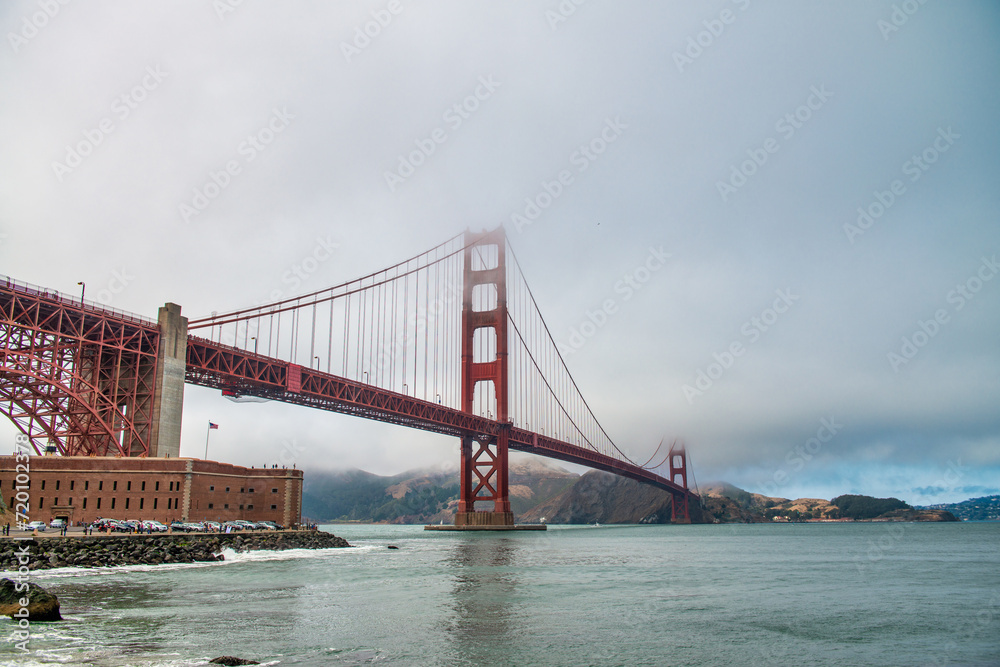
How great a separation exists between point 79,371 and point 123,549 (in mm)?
16588

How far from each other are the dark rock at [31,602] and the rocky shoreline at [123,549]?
1037cm

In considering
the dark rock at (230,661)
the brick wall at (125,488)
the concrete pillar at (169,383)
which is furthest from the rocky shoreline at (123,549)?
the dark rock at (230,661)

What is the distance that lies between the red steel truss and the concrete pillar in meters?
0.55

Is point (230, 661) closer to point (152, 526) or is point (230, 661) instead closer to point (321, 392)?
point (152, 526)

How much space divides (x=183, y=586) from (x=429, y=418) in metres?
47.6

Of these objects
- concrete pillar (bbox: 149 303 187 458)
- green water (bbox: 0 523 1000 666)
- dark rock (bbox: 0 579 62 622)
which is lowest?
green water (bbox: 0 523 1000 666)

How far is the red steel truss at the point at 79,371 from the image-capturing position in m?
46.1

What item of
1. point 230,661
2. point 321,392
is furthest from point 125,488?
point 230,661

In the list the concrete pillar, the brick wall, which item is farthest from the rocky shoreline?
the concrete pillar

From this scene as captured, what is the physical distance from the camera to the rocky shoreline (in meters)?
33.4

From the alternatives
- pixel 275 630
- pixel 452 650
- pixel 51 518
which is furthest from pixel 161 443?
pixel 452 650

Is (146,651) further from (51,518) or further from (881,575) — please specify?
(881,575)

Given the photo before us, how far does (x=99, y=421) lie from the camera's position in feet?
159

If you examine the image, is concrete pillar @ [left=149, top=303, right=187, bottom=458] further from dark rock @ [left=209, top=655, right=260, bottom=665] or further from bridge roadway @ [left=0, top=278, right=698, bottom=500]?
dark rock @ [left=209, top=655, right=260, bottom=665]
